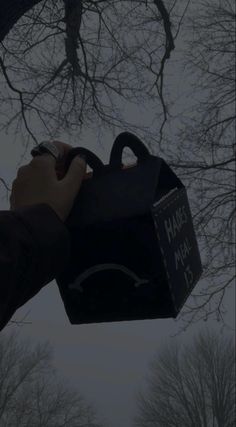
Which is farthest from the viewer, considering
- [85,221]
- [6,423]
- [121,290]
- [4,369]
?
[4,369]

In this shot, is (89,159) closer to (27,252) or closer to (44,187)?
(44,187)

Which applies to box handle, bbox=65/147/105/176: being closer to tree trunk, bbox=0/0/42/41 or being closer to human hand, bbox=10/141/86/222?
human hand, bbox=10/141/86/222

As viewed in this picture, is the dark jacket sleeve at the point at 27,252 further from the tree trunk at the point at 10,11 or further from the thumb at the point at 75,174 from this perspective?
the tree trunk at the point at 10,11

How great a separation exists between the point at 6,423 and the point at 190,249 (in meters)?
14.7

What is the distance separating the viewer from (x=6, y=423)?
49.1 feet

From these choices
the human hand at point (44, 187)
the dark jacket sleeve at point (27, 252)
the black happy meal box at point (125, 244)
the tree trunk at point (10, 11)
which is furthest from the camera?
the tree trunk at point (10, 11)

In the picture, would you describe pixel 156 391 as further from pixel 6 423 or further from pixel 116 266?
→ pixel 116 266

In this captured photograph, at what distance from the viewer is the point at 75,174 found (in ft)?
3.65

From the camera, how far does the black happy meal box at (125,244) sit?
115cm

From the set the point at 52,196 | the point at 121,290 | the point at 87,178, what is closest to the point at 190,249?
the point at 121,290

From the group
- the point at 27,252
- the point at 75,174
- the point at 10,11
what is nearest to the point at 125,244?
the point at 75,174

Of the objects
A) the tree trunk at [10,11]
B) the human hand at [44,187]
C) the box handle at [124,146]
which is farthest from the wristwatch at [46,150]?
the tree trunk at [10,11]

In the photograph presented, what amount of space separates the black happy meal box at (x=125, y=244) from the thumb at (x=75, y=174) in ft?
0.11

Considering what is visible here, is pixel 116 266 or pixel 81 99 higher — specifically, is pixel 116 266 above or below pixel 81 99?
below
